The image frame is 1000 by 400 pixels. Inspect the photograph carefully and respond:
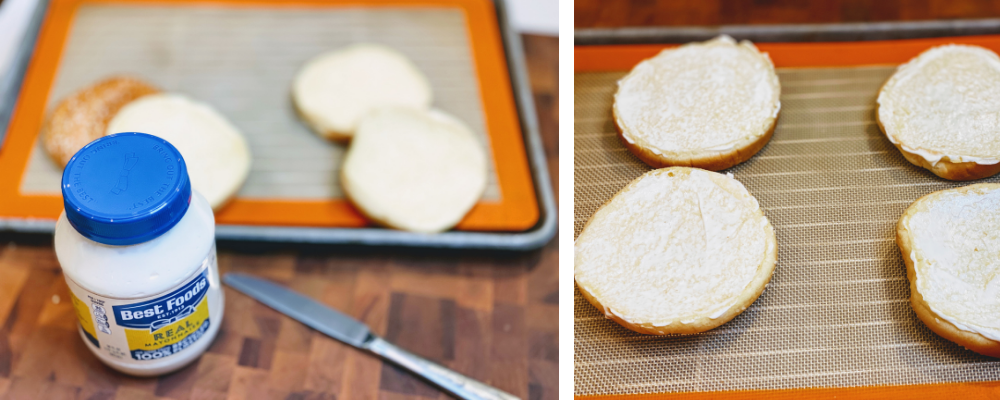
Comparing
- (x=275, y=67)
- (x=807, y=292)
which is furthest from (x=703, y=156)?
(x=275, y=67)

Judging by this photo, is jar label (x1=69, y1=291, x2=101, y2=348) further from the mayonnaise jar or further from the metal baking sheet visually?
the metal baking sheet

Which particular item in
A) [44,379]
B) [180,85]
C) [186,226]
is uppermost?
[186,226]

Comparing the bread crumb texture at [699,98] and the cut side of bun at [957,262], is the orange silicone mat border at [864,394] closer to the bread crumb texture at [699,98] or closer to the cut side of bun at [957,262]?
the cut side of bun at [957,262]

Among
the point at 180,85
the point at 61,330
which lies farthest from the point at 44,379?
the point at 180,85

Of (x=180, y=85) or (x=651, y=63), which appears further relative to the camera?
(x=180, y=85)

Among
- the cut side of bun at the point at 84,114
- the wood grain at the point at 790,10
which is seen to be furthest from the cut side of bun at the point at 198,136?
the wood grain at the point at 790,10

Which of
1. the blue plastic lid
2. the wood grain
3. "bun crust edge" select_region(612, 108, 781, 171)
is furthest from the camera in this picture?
the wood grain

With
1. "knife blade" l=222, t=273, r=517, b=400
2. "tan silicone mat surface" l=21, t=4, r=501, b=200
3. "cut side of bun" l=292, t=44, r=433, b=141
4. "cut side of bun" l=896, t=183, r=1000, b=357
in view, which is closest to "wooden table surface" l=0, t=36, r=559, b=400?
"knife blade" l=222, t=273, r=517, b=400

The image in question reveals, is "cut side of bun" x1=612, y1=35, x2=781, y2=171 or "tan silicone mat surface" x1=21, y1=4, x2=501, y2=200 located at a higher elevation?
"cut side of bun" x1=612, y1=35, x2=781, y2=171

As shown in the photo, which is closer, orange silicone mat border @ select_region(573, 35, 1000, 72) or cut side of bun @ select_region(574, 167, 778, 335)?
cut side of bun @ select_region(574, 167, 778, 335)

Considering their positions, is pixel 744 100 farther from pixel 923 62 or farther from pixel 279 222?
pixel 279 222
